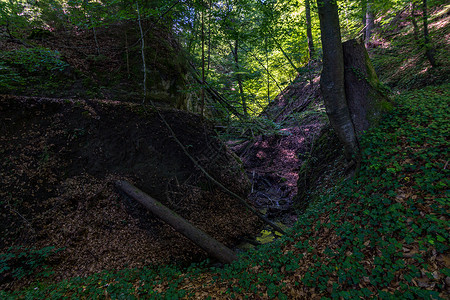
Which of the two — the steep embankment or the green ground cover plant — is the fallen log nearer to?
the steep embankment

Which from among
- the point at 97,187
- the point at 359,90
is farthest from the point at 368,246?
the point at 97,187

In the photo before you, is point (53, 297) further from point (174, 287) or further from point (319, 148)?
point (319, 148)

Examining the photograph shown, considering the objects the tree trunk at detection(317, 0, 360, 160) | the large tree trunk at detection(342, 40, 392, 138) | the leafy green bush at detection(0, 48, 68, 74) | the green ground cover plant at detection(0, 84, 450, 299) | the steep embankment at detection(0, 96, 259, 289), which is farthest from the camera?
the leafy green bush at detection(0, 48, 68, 74)

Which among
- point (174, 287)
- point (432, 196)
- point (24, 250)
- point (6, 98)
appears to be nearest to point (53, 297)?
point (24, 250)

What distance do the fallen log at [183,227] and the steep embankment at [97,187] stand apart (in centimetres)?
33

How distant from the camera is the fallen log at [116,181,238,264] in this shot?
Result: 5.05 metres

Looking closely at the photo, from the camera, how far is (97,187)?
5883mm

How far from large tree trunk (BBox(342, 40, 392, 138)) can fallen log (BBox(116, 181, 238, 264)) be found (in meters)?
4.63

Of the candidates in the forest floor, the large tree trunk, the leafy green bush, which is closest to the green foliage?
the leafy green bush

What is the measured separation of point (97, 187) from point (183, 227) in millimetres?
2878

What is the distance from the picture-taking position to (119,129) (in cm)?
658

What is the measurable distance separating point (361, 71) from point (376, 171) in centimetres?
263

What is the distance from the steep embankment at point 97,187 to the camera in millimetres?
4859

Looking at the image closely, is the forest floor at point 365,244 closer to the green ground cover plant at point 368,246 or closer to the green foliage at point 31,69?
the green ground cover plant at point 368,246
